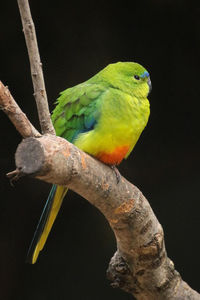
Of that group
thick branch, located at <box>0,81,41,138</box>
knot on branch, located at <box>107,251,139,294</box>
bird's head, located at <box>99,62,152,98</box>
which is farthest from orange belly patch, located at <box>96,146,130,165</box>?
thick branch, located at <box>0,81,41,138</box>

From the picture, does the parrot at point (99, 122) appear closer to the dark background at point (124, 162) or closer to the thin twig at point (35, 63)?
the thin twig at point (35, 63)

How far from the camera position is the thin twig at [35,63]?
61.4 inches

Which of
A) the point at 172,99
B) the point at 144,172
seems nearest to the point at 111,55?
the point at 172,99

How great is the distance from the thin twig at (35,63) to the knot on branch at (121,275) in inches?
25.3

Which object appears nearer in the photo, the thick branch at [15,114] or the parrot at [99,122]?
the thick branch at [15,114]

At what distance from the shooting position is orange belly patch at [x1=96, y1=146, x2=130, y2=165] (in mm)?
1938

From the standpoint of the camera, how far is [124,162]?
3131mm

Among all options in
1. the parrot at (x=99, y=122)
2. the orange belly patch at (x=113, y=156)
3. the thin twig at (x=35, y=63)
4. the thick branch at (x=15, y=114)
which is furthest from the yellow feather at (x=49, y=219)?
the thick branch at (x=15, y=114)

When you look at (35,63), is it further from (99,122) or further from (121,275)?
(121,275)

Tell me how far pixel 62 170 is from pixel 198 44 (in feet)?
6.05

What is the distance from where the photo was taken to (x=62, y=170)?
4.83ft

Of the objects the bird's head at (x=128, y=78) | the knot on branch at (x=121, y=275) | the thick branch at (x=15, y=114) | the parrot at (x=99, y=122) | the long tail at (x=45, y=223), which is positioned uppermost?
the thick branch at (x=15, y=114)

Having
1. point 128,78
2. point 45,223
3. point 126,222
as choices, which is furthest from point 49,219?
point 128,78

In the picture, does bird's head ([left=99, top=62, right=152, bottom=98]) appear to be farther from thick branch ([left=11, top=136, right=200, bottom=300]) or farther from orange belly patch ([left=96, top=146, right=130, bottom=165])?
thick branch ([left=11, top=136, right=200, bottom=300])
